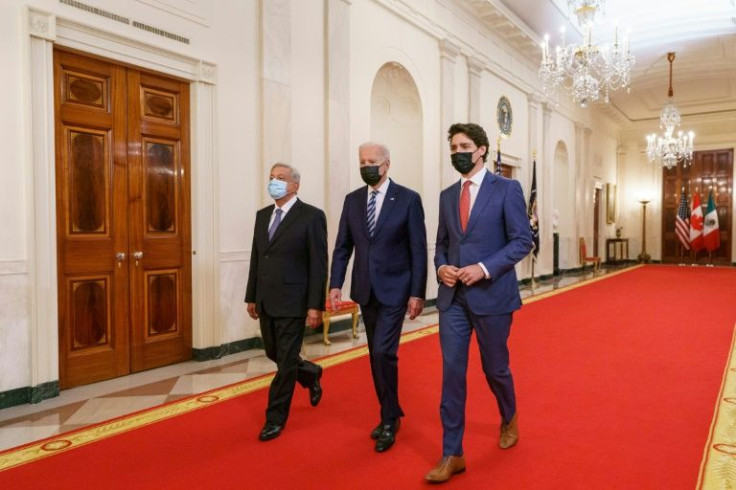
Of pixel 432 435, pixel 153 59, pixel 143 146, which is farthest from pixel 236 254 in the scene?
pixel 432 435

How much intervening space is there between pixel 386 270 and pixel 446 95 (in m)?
6.43

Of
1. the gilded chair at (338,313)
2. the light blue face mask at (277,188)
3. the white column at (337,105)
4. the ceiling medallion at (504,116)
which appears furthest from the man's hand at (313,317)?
the ceiling medallion at (504,116)

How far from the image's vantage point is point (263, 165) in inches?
215

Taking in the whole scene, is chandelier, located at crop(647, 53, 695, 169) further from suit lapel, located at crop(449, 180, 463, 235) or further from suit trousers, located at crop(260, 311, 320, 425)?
suit trousers, located at crop(260, 311, 320, 425)

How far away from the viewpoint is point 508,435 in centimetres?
290

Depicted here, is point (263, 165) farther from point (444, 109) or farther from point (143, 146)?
point (444, 109)

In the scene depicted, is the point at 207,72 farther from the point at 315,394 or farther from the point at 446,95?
the point at 446,95

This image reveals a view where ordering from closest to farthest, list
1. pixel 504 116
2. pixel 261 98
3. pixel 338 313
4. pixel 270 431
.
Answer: pixel 270 431 → pixel 261 98 → pixel 338 313 → pixel 504 116

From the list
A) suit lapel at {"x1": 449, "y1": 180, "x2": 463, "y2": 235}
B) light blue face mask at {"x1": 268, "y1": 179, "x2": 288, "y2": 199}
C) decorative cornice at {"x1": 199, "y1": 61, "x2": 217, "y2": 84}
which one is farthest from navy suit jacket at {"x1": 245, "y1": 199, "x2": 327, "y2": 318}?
decorative cornice at {"x1": 199, "y1": 61, "x2": 217, "y2": 84}

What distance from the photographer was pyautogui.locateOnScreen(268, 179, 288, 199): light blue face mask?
10.4ft

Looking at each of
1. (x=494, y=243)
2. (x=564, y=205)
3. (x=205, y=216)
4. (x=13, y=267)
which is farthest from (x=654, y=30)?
(x=13, y=267)

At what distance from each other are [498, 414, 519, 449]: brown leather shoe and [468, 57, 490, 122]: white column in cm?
719

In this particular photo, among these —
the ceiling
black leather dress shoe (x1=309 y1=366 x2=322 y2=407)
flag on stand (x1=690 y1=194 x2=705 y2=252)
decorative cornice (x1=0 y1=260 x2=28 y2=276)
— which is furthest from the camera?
flag on stand (x1=690 y1=194 x2=705 y2=252)

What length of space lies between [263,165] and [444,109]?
417cm
